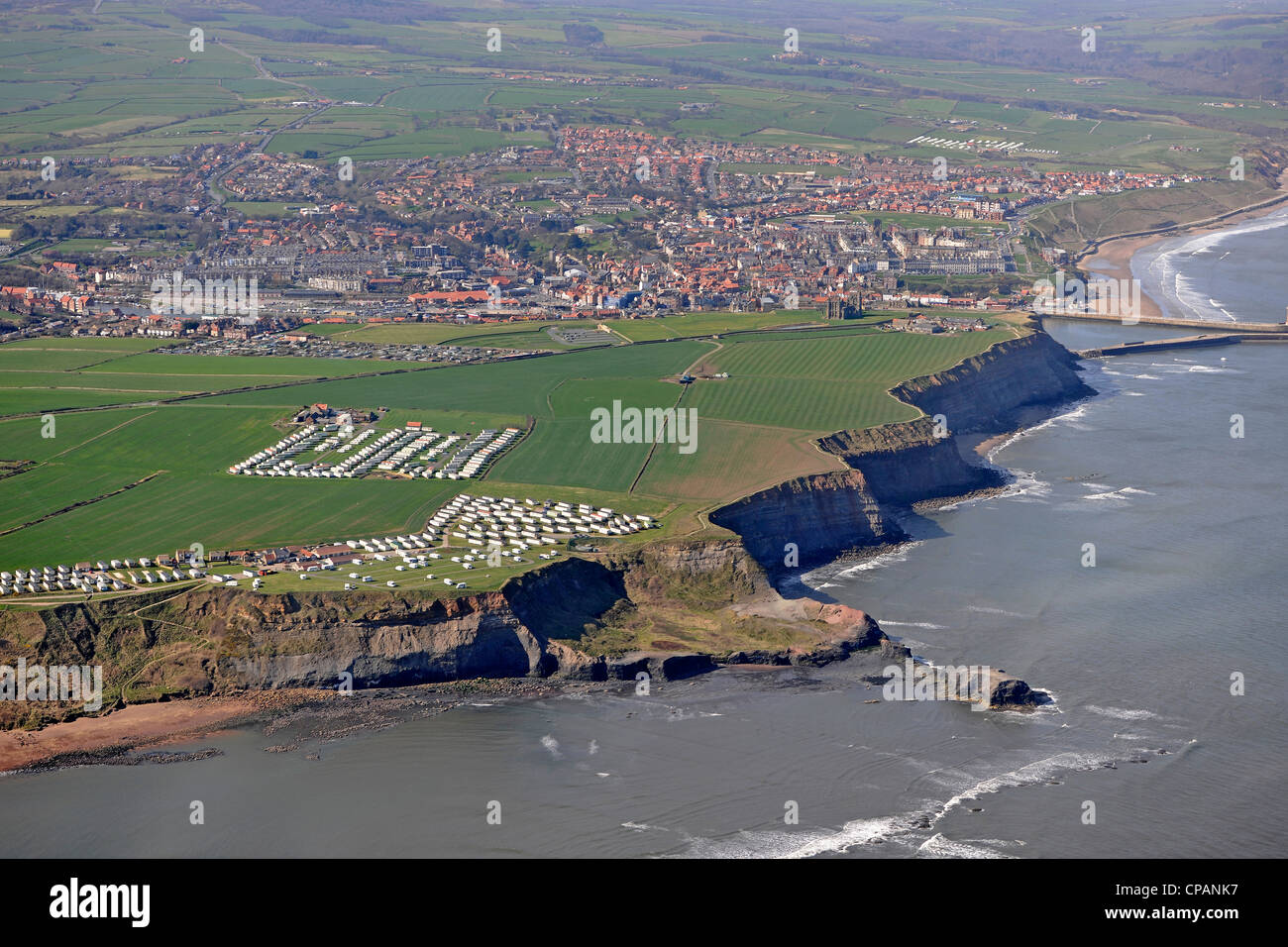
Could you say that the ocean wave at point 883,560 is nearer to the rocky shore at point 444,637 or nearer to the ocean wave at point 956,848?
the rocky shore at point 444,637

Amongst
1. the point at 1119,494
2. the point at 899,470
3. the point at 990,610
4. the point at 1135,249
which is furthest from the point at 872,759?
the point at 1135,249

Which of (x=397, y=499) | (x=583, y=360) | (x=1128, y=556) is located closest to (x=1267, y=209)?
(x=583, y=360)

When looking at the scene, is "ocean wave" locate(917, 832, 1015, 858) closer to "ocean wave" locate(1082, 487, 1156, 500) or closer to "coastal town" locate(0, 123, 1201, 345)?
"ocean wave" locate(1082, 487, 1156, 500)

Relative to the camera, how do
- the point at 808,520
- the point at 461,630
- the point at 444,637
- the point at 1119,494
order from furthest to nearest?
the point at 1119,494 → the point at 808,520 → the point at 461,630 → the point at 444,637

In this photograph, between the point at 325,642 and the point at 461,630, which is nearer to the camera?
the point at 325,642

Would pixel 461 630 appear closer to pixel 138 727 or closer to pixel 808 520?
pixel 138 727

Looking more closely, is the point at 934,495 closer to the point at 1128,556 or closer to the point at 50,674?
the point at 1128,556

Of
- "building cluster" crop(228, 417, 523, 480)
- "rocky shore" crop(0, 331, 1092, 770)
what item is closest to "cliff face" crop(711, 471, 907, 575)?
"rocky shore" crop(0, 331, 1092, 770)

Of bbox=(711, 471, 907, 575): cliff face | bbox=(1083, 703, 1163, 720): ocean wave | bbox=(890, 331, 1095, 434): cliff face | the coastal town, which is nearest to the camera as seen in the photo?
bbox=(1083, 703, 1163, 720): ocean wave
